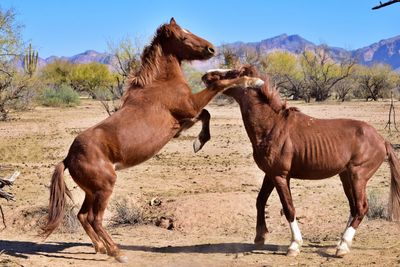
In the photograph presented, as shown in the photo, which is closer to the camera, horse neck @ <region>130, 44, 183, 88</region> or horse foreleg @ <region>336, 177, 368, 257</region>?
horse foreleg @ <region>336, 177, 368, 257</region>

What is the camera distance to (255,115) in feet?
26.9

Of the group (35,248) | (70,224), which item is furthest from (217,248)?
(70,224)

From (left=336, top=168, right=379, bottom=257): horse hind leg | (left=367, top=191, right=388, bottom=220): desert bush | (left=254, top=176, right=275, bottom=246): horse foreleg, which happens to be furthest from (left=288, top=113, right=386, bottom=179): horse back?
(left=367, top=191, right=388, bottom=220): desert bush

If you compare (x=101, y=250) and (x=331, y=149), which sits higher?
(x=331, y=149)

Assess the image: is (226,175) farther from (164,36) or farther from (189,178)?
(164,36)

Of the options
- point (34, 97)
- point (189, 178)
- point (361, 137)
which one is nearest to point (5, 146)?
point (189, 178)

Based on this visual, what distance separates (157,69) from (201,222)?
3.14 metres

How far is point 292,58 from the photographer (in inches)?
3226

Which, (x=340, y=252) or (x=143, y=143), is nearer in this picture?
(x=340, y=252)

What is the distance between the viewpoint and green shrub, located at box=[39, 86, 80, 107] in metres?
47.5

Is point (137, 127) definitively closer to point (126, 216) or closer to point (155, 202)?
point (126, 216)

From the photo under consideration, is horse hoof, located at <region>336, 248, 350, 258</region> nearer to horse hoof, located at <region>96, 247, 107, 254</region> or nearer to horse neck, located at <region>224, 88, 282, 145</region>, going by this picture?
horse neck, located at <region>224, 88, 282, 145</region>

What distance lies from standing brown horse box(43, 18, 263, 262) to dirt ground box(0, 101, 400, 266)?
0.69m

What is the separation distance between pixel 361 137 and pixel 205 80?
2179mm
